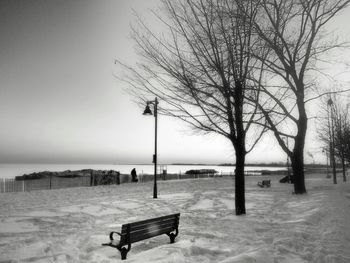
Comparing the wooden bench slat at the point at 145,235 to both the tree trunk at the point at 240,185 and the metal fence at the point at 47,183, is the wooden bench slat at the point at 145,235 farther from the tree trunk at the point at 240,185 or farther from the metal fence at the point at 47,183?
the metal fence at the point at 47,183

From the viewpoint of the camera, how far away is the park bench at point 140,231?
6.18 meters

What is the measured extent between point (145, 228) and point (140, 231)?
18 centimetres

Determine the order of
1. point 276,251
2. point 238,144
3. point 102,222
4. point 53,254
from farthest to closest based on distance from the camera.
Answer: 1. point 238,144
2. point 102,222
3. point 53,254
4. point 276,251

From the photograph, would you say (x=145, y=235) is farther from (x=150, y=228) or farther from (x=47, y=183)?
(x=47, y=183)

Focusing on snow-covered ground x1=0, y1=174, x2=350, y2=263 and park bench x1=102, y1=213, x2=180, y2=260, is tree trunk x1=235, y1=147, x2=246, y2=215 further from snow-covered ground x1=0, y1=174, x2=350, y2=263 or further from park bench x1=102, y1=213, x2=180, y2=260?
park bench x1=102, y1=213, x2=180, y2=260

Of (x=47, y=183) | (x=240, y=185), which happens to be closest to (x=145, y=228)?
(x=240, y=185)

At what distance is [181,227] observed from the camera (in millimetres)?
9469

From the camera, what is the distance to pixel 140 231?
648 cm

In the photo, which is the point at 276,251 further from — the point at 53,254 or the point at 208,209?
the point at 208,209

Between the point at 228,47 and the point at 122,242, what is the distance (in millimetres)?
6658

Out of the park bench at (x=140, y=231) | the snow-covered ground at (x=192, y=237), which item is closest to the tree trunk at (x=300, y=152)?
the snow-covered ground at (x=192, y=237)

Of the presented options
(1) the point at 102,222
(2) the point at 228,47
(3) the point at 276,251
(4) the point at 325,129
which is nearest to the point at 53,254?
(1) the point at 102,222

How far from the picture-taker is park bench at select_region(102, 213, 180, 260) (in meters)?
6.18

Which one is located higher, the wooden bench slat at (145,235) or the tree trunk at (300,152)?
the tree trunk at (300,152)
